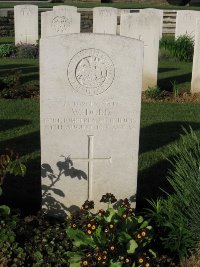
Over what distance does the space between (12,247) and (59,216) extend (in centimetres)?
81

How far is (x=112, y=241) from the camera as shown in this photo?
3.58 metres

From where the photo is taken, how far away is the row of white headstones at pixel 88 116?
3893 mm

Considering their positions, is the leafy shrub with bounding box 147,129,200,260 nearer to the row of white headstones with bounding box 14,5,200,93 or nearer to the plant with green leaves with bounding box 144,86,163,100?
the row of white headstones with bounding box 14,5,200,93

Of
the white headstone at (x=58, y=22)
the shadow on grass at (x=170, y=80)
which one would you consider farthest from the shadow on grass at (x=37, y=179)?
the white headstone at (x=58, y=22)

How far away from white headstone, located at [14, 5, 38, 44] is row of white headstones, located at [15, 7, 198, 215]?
1030cm

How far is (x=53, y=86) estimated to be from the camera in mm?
3943

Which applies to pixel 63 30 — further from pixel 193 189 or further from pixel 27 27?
pixel 193 189

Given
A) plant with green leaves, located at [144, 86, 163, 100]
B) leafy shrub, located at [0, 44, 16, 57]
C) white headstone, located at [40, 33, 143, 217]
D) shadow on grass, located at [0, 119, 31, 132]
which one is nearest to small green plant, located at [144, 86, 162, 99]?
plant with green leaves, located at [144, 86, 163, 100]

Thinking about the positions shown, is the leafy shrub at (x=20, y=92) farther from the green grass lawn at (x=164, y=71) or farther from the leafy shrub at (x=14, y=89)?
the green grass lawn at (x=164, y=71)

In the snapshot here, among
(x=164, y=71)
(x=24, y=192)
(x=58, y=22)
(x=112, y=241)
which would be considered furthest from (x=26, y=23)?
(x=112, y=241)

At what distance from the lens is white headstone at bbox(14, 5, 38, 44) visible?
547 inches

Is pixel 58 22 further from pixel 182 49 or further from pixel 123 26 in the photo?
pixel 182 49

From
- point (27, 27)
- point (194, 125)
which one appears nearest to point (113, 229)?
point (194, 125)

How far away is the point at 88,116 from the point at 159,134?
285cm
